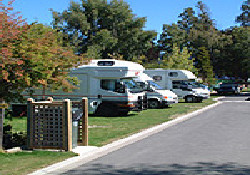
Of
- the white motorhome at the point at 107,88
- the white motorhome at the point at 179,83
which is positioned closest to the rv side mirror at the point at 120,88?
the white motorhome at the point at 107,88

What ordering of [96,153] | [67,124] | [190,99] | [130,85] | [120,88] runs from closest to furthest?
[67,124]
[96,153]
[120,88]
[130,85]
[190,99]

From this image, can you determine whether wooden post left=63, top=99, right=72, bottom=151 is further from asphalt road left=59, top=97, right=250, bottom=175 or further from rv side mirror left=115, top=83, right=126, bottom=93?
rv side mirror left=115, top=83, right=126, bottom=93

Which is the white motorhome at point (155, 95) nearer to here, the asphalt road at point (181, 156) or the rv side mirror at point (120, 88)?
the rv side mirror at point (120, 88)

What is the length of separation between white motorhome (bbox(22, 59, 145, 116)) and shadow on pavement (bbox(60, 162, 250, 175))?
14528 mm

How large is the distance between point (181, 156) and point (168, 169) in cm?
188

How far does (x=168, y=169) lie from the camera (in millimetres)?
9945

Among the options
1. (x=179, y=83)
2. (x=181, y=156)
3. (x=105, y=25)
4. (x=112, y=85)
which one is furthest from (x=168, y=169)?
(x=105, y=25)

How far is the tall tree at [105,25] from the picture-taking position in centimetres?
6372

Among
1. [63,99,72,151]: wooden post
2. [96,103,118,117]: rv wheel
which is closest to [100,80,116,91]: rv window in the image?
[96,103,118,117]: rv wheel

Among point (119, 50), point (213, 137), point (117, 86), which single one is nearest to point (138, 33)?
point (119, 50)

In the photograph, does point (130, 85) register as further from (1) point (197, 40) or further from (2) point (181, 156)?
(1) point (197, 40)

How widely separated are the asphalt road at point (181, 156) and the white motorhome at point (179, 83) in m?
20.2

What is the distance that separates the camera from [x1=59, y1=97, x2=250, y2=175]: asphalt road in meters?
9.86

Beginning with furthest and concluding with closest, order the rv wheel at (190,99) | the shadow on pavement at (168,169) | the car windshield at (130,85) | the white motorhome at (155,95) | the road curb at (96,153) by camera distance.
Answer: the rv wheel at (190,99) < the white motorhome at (155,95) < the car windshield at (130,85) < the road curb at (96,153) < the shadow on pavement at (168,169)
